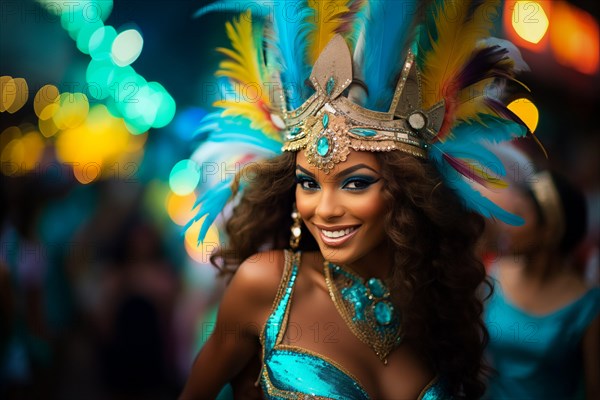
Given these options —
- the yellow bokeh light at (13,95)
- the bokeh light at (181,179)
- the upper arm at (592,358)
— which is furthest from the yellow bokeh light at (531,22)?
the yellow bokeh light at (13,95)

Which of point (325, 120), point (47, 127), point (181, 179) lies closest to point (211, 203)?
point (325, 120)

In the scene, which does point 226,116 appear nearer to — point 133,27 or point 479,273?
point 479,273

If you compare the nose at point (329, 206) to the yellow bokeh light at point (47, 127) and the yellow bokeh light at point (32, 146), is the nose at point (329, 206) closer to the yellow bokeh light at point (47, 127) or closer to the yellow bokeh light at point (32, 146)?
the yellow bokeh light at point (32, 146)

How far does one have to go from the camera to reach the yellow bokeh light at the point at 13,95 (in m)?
4.95

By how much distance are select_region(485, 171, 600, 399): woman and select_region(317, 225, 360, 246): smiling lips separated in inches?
49.0

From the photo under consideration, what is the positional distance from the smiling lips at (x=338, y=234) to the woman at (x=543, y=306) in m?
1.24

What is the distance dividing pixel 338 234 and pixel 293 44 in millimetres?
655

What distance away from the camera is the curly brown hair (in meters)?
2.11

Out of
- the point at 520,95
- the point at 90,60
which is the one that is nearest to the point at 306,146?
the point at 520,95

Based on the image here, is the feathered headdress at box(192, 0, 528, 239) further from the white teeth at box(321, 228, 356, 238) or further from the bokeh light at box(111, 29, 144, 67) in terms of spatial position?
the bokeh light at box(111, 29, 144, 67)

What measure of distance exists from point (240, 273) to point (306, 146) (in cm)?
49

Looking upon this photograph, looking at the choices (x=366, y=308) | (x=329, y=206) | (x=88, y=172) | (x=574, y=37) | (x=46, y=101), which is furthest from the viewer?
(x=574, y=37)

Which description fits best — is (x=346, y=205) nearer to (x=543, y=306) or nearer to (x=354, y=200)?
(x=354, y=200)

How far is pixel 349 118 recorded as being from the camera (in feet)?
6.81
